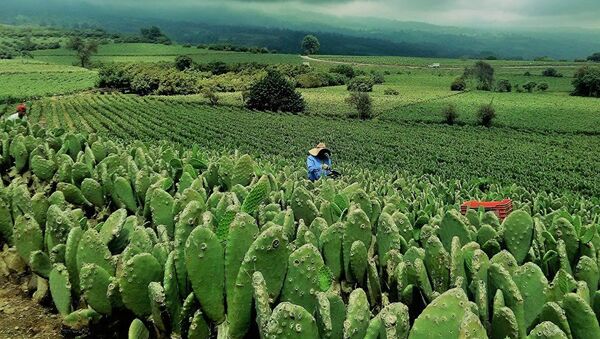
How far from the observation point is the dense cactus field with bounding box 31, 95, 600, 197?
28953mm

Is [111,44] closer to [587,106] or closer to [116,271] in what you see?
[587,106]

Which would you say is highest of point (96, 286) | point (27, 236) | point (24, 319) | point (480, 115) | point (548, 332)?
point (548, 332)

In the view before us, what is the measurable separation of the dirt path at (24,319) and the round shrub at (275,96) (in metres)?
50.6

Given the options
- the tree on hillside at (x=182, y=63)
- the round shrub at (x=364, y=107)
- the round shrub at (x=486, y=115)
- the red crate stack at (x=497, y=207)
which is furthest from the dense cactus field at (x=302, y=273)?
the tree on hillside at (x=182, y=63)

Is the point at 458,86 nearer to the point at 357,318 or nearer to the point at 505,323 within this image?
the point at 505,323

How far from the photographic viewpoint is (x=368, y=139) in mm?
38062

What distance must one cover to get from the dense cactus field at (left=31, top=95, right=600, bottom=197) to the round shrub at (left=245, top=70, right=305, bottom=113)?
10.2 ft

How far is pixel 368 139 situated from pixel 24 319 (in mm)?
35757

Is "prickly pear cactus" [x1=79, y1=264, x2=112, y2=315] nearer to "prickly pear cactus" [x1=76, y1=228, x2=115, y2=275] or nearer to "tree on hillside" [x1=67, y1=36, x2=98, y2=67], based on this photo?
"prickly pear cactus" [x1=76, y1=228, x2=115, y2=275]

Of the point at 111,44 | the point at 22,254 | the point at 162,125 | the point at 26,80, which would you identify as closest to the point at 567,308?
the point at 22,254

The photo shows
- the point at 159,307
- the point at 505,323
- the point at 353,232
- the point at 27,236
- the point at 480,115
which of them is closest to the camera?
the point at 505,323

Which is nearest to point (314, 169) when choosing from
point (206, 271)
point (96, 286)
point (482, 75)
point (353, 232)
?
point (353, 232)

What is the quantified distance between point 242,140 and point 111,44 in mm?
89282

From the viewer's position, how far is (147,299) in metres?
2.55
